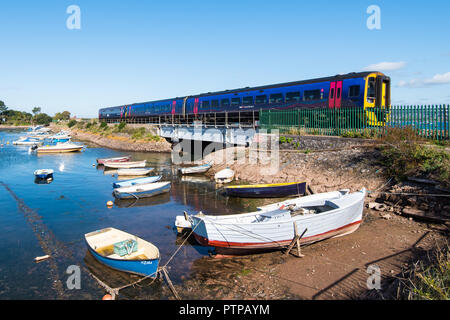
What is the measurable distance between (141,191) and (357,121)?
47.6ft

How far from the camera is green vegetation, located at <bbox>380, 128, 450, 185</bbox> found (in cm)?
1256

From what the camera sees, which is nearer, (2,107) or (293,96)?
(293,96)

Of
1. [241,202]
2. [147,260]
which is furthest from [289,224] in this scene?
[241,202]

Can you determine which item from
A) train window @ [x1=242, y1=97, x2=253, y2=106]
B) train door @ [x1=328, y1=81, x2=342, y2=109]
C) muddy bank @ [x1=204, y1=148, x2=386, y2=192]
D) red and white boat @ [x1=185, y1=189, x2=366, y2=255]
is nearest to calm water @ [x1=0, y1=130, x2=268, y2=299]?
red and white boat @ [x1=185, y1=189, x2=366, y2=255]

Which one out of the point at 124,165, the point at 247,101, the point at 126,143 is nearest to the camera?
the point at 247,101

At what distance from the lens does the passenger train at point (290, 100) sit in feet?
62.7

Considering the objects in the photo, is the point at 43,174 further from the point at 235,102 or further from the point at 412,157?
the point at 412,157

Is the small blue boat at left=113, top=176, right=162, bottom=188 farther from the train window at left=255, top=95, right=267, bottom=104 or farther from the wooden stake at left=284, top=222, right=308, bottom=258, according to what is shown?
the wooden stake at left=284, top=222, right=308, bottom=258

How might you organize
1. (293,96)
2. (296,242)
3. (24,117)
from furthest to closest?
1. (24,117)
2. (293,96)
3. (296,242)

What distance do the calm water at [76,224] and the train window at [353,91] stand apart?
404 inches

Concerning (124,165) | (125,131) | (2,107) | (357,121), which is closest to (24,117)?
(2,107)

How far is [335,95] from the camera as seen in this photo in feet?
67.1

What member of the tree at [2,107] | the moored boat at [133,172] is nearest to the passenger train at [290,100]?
the moored boat at [133,172]

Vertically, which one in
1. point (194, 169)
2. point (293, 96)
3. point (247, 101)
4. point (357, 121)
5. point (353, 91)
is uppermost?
point (247, 101)
